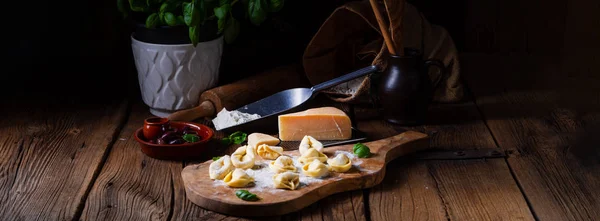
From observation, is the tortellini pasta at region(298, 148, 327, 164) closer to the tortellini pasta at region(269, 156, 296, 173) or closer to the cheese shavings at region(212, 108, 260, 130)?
the tortellini pasta at region(269, 156, 296, 173)

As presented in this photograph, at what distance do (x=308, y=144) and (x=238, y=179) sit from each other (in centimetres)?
27

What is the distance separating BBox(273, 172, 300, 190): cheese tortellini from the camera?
1667 millimetres

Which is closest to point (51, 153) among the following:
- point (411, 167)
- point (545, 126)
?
point (411, 167)

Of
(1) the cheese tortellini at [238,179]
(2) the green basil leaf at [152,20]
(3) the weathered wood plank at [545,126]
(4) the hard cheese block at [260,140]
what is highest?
(2) the green basil leaf at [152,20]

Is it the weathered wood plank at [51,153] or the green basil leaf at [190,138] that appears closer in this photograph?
the weathered wood plank at [51,153]

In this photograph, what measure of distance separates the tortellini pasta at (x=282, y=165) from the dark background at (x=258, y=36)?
0.84 metres

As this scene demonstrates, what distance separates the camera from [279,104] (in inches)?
85.7

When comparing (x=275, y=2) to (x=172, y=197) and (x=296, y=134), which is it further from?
(x=172, y=197)

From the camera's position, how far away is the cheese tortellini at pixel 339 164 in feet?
5.77

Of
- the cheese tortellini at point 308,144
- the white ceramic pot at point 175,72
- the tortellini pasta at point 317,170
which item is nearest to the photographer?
the tortellini pasta at point 317,170

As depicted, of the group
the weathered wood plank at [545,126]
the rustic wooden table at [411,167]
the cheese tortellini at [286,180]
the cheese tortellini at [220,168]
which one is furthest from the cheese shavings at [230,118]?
the weathered wood plank at [545,126]

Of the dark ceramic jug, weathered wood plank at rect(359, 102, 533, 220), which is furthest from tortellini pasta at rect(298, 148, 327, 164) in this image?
the dark ceramic jug

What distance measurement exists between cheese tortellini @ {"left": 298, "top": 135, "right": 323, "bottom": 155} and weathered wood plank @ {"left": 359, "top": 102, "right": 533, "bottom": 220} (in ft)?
0.56

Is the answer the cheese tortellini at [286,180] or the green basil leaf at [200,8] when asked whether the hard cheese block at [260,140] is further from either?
the green basil leaf at [200,8]
